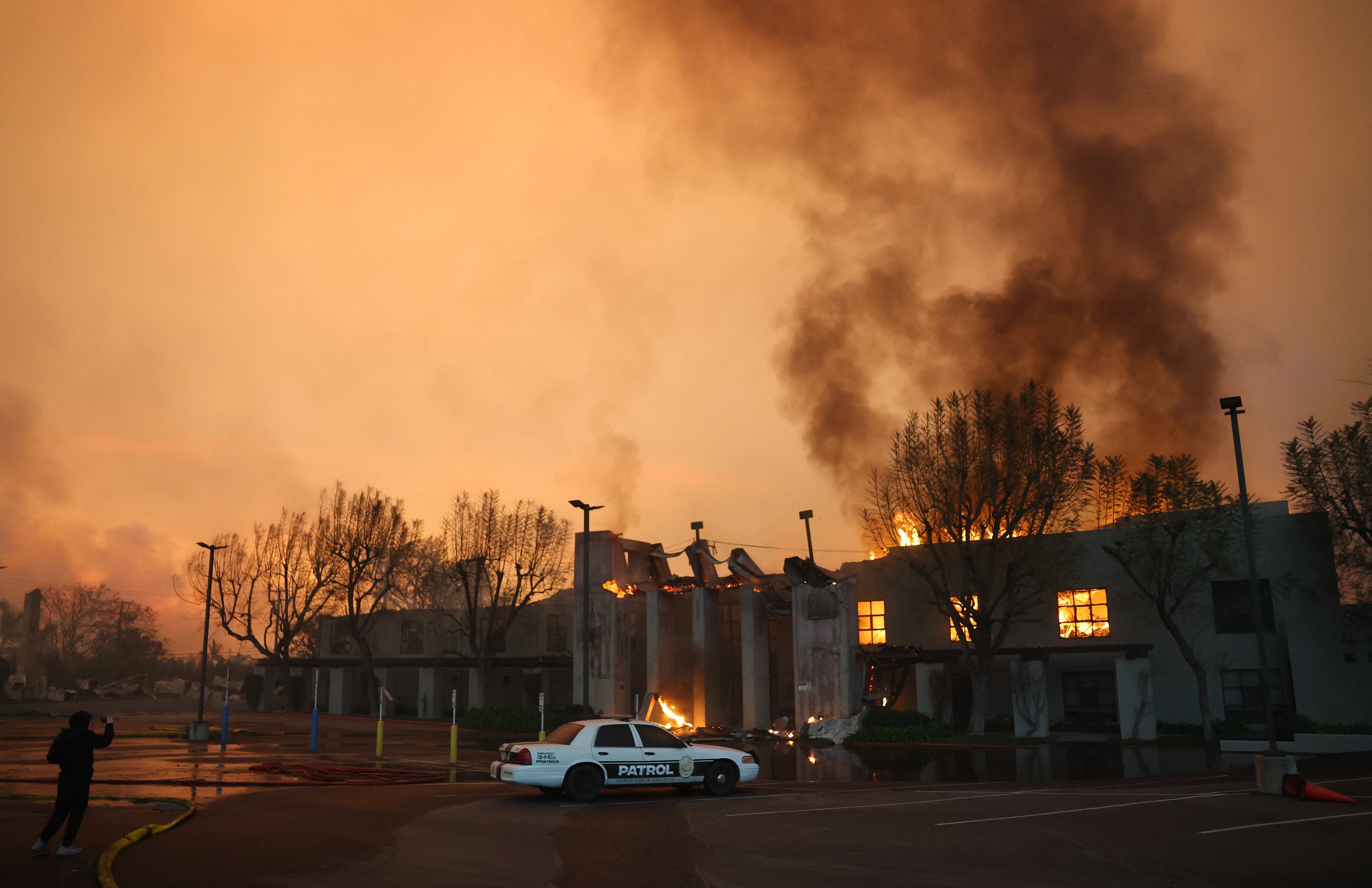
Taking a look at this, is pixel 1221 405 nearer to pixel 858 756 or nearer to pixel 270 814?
pixel 858 756

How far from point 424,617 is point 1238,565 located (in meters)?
46.2

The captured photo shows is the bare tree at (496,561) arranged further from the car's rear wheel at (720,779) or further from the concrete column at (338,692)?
the car's rear wheel at (720,779)

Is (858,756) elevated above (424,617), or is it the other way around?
(424,617)

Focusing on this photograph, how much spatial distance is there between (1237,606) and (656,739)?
29.5 meters

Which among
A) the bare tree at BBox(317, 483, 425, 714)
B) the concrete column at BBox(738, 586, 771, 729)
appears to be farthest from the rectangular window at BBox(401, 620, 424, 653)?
the concrete column at BBox(738, 586, 771, 729)

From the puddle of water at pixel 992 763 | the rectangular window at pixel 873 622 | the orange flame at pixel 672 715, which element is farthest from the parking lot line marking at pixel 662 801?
the rectangular window at pixel 873 622

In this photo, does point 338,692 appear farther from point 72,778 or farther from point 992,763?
point 72,778

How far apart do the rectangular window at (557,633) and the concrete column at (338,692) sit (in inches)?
495

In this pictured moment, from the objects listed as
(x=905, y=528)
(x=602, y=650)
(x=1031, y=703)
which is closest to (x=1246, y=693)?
(x=1031, y=703)

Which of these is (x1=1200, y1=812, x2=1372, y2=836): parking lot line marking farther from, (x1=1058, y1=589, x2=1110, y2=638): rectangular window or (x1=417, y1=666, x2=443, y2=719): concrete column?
(x1=417, y1=666, x2=443, y2=719): concrete column

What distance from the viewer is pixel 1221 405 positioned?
22.7 meters

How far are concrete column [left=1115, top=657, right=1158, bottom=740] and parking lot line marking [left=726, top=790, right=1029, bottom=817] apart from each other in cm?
Answer: 2149

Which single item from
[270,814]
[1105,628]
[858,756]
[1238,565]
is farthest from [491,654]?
[270,814]

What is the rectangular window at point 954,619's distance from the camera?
120 feet
